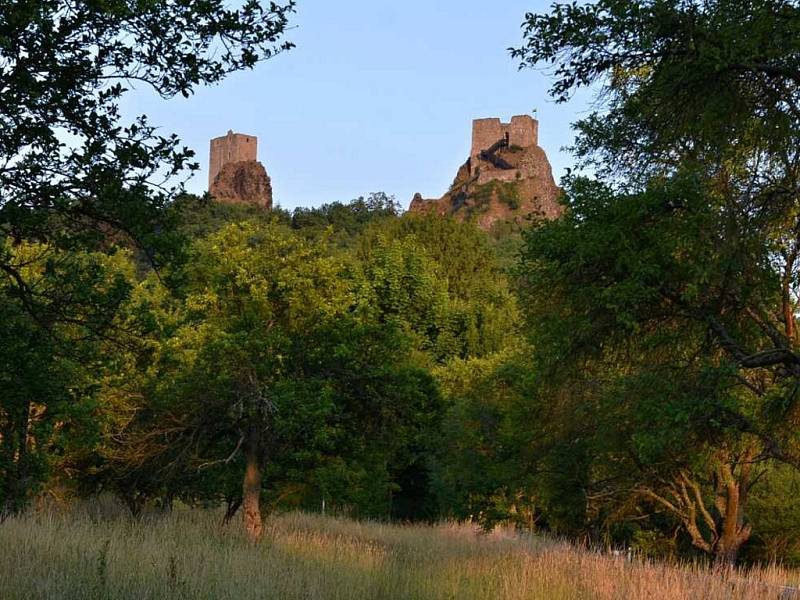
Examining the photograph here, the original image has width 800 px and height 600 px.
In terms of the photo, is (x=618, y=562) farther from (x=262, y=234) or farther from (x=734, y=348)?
(x=262, y=234)

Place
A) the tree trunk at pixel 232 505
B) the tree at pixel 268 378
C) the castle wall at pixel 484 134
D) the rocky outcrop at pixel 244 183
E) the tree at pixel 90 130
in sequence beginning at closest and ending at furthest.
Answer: the tree at pixel 90 130
the tree at pixel 268 378
the tree trunk at pixel 232 505
the rocky outcrop at pixel 244 183
the castle wall at pixel 484 134

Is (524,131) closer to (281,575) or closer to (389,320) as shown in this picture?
(389,320)

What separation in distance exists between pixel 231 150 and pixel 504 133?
Answer: 37.7 meters

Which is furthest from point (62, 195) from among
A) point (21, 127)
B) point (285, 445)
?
point (285, 445)

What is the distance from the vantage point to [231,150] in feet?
427

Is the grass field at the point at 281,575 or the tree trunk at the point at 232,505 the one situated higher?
the grass field at the point at 281,575

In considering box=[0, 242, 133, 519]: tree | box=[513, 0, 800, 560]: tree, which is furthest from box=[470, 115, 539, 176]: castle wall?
box=[0, 242, 133, 519]: tree

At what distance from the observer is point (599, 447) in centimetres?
1738

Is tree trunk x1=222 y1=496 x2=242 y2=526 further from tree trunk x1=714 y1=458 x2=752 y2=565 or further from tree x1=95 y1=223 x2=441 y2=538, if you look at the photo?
tree trunk x1=714 y1=458 x2=752 y2=565

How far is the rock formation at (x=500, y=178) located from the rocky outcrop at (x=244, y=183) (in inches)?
902

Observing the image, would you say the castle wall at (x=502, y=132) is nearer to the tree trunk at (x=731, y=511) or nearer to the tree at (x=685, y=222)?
the tree trunk at (x=731, y=511)

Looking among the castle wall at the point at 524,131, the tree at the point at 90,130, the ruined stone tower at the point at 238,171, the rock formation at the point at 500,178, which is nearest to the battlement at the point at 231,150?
the ruined stone tower at the point at 238,171

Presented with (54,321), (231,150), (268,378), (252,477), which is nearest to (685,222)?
(54,321)

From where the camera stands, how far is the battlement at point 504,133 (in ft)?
410
